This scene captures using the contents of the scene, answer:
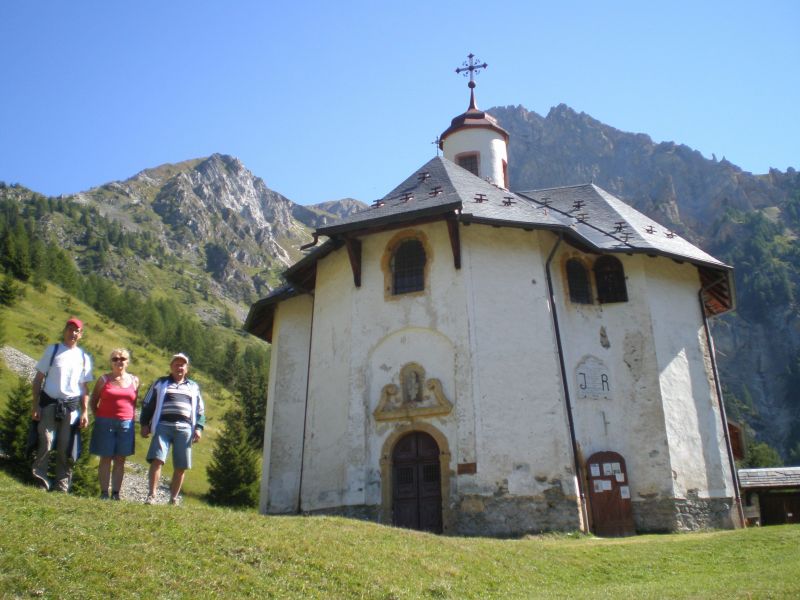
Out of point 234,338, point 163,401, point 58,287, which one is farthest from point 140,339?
point 163,401

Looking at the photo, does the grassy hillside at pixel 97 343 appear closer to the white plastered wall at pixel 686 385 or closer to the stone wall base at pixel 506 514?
the stone wall base at pixel 506 514

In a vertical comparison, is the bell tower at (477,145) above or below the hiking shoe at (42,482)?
above

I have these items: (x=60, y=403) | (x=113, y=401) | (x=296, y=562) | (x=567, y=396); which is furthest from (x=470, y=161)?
(x=296, y=562)

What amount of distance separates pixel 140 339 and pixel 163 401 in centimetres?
8460

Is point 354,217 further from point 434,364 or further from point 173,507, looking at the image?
point 173,507

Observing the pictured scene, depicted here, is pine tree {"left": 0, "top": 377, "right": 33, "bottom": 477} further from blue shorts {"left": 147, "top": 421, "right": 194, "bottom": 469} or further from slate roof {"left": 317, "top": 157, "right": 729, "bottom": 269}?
blue shorts {"left": 147, "top": 421, "right": 194, "bottom": 469}

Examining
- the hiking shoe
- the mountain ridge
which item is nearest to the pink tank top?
the hiking shoe

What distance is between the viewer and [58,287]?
9356 centimetres

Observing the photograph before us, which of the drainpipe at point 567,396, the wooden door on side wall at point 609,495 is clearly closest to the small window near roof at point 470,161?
the drainpipe at point 567,396

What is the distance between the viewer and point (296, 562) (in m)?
10.0

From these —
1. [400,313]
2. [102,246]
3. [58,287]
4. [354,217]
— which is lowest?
[400,313]

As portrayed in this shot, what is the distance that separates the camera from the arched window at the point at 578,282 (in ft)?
73.3

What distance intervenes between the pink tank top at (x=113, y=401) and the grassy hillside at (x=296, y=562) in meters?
1.27

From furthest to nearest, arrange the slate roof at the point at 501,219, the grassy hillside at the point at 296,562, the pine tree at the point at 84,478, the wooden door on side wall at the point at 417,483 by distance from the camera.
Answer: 1. the pine tree at the point at 84,478
2. the slate roof at the point at 501,219
3. the wooden door on side wall at the point at 417,483
4. the grassy hillside at the point at 296,562
